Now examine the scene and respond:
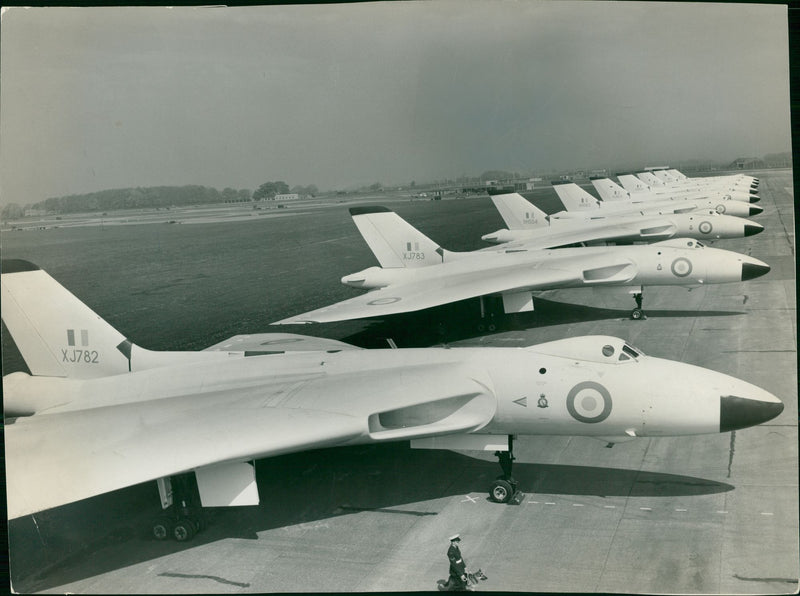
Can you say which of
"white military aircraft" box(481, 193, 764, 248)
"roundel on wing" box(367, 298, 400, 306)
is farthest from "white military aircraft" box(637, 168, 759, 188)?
"roundel on wing" box(367, 298, 400, 306)

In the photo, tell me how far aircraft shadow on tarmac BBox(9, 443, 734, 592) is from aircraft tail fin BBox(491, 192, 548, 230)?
55.7 feet

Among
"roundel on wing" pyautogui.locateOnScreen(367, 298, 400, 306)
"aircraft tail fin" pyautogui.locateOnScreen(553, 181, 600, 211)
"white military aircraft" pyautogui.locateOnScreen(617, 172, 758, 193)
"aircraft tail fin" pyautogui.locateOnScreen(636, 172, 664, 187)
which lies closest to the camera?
"roundel on wing" pyautogui.locateOnScreen(367, 298, 400, 306)

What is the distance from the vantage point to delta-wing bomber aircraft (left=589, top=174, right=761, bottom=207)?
27719 mm

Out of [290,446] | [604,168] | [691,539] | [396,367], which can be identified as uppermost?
[604,168]

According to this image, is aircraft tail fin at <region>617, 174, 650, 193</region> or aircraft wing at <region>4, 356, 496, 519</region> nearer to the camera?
aircraft wing at <region>4, 356, 496, 519</region>

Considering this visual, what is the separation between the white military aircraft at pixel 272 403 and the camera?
29.0ft

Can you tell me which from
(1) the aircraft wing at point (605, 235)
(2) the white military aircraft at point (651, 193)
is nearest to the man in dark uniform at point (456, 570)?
(1) the aircraft wing at point (605, 235)

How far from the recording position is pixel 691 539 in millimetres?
8141

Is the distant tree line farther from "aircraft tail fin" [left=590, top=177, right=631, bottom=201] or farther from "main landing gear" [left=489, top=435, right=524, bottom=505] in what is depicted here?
"aircraft tail fin" [left=590, top=177, right=631, bottom=201]

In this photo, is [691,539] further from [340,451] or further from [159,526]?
[159,526]

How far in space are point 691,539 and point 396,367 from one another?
180 inches

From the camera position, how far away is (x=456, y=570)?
770 cm

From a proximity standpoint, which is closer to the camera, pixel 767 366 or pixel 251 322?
pixel 767 366

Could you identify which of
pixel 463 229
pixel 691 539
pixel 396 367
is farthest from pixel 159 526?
pixel 463 229
